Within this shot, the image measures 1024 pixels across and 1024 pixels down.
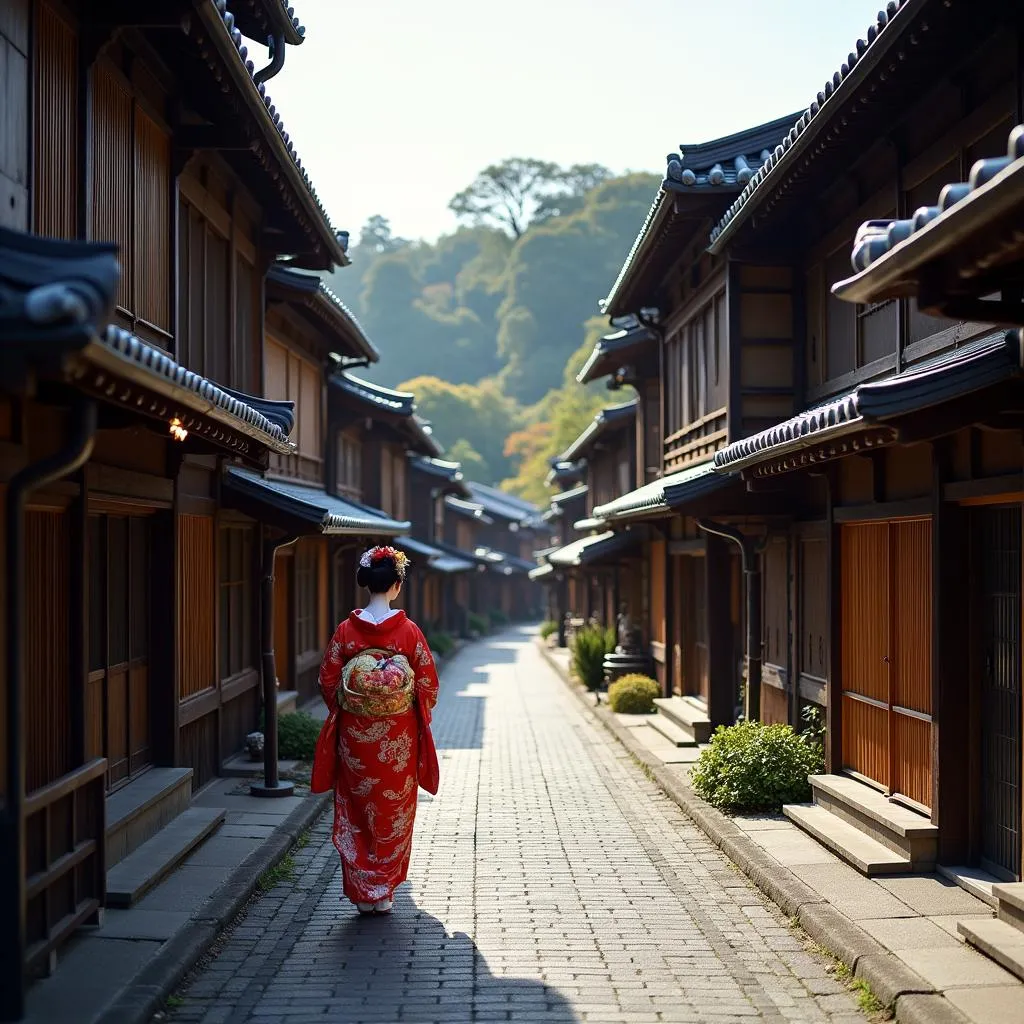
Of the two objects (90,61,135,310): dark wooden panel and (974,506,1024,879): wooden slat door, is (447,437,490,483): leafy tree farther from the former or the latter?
(974,506,1024,879): wooden slat door

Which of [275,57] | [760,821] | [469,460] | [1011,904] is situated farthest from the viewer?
[469,460]

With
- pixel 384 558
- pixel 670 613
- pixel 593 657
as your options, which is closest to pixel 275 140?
pixel 384 558

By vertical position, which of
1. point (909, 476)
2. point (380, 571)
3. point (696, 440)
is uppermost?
point (696, 440)

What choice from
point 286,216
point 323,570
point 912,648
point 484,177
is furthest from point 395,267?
point 912,648

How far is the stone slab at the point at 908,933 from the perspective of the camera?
675 centimetres

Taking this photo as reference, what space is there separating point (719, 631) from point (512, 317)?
73.4 m

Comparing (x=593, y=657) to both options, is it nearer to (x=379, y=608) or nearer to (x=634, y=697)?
(x=634, y=697)

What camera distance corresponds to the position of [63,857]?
21.5 feet

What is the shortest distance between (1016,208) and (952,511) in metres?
4.10

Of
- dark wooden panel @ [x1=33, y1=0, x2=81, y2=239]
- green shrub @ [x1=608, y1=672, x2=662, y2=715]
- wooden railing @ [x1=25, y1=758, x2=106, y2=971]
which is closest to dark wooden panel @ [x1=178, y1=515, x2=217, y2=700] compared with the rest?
wooden railing @ [x1=25, y1=758, x2=106, y2=971]

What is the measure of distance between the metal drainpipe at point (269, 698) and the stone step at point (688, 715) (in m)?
5.33

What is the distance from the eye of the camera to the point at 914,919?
23.8ft

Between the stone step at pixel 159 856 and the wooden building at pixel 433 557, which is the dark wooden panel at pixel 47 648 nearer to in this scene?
the stone step at pixel 159 856

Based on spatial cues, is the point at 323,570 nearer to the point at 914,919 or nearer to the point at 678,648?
the point at 678,648
